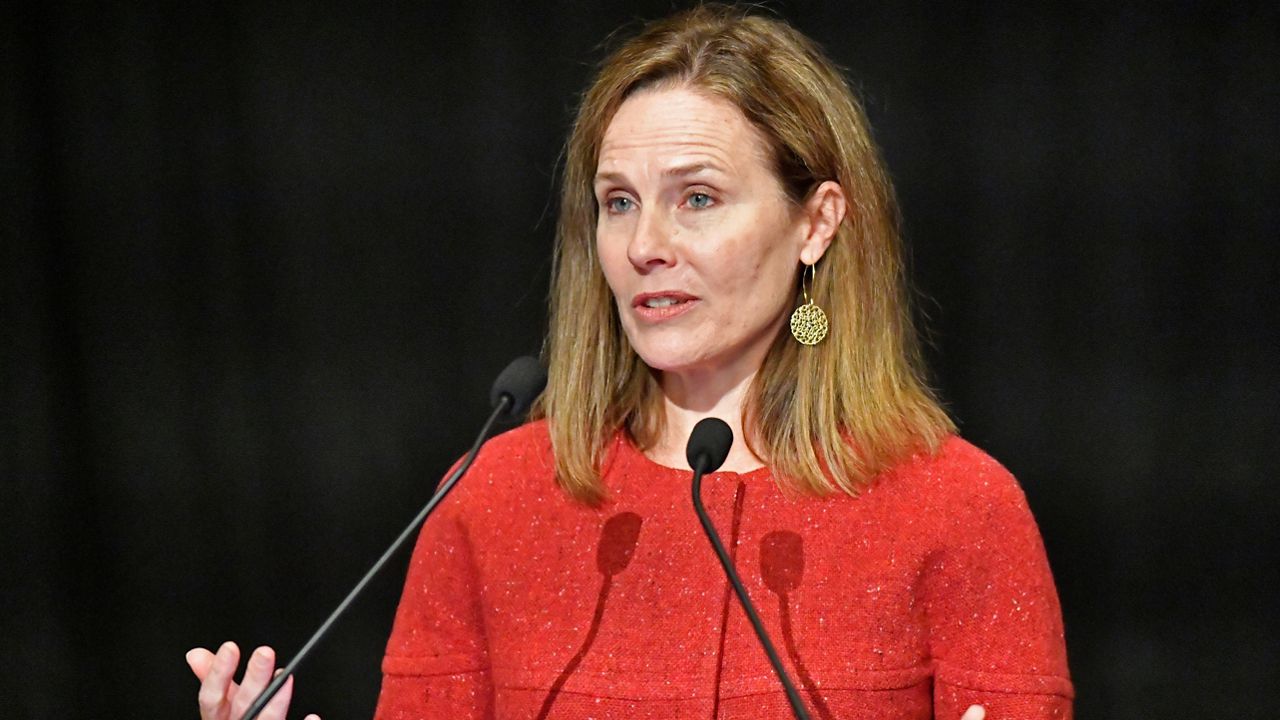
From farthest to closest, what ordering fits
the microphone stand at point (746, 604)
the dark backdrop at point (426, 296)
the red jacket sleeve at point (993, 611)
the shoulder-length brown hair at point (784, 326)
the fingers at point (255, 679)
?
the dark backdrop at point (426, 296) < the shoulder-length brown hair at point (784, 326) < the red jacket sleeve at point (993, 611) < the fingers at point (255, 679) < the microphone stand at point (746, 604)

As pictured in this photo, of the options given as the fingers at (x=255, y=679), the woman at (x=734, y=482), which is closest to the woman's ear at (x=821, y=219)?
the woman at (x=734, y=482)

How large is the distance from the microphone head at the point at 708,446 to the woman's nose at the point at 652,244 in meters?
0.26

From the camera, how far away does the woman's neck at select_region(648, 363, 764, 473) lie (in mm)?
1831

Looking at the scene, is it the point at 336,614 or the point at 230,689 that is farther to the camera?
the point at 230,689

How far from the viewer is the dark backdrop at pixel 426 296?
2506mm

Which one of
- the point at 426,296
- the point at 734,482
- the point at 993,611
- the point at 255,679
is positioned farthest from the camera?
the point at 426,296

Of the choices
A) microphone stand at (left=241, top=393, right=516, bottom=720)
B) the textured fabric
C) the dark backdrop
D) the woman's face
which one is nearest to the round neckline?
the textured fabric

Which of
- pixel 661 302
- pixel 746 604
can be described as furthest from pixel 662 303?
pixel 746 604

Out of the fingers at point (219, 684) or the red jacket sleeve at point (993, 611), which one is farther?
the red jacket sleeve at point (993, 611)

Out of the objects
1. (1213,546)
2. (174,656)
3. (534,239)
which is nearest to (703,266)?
(534,239)

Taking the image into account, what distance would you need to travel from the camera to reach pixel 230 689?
1.53 m

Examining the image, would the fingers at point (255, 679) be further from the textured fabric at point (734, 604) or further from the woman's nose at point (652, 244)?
the woman's nose at point (652, 244)

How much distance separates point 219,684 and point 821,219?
0.92 m

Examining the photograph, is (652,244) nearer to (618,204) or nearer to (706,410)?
(618,204)
